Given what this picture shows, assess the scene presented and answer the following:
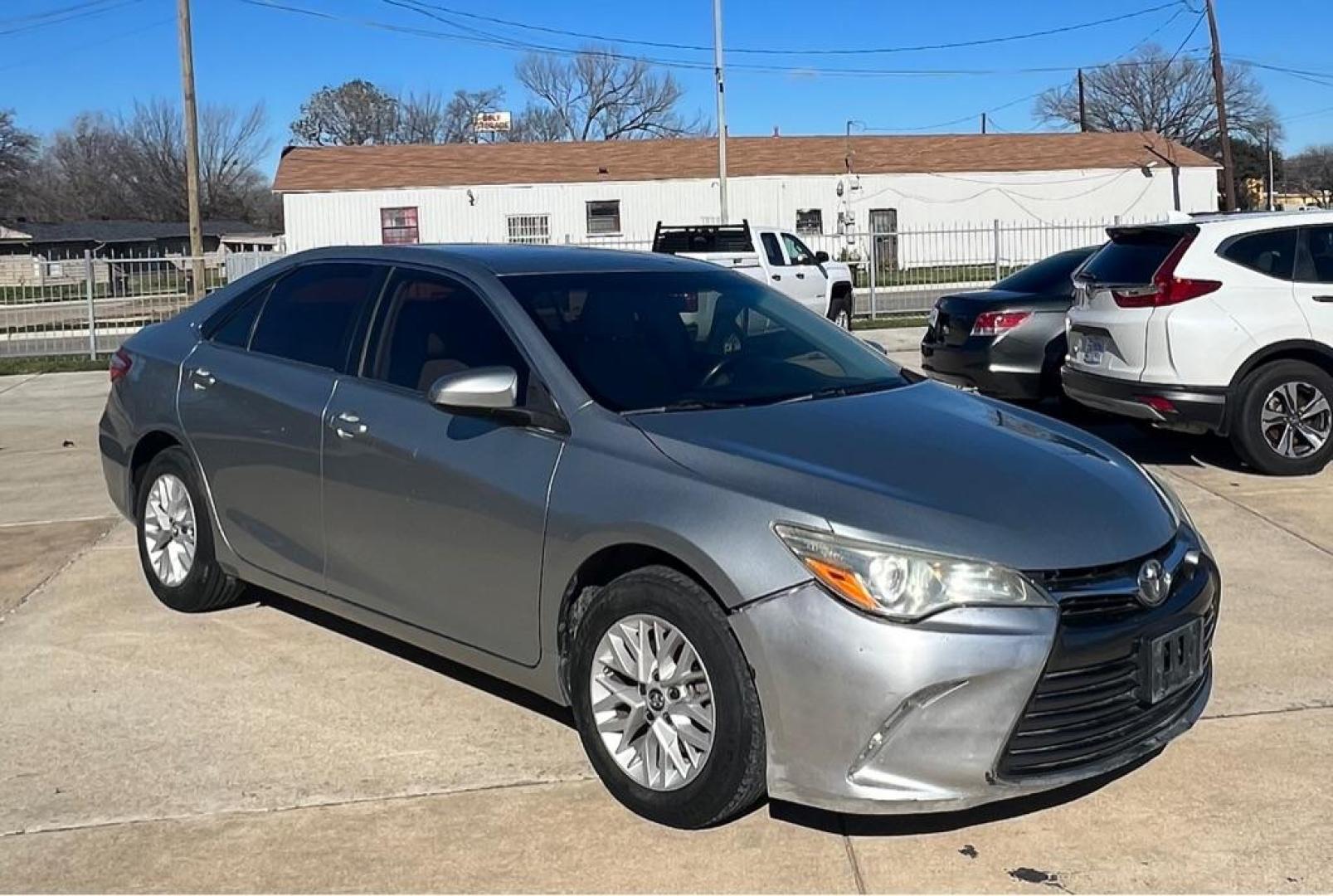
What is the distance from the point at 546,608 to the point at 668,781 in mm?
646

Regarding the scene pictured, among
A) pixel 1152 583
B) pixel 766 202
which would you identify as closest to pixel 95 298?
pixel 1152 583

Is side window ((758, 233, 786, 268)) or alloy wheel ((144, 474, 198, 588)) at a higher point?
side window ((758, 233, 786, 268))

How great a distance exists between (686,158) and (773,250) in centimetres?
2268

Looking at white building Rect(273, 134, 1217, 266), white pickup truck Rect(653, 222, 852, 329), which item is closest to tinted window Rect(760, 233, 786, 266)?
white pickup truck Rect(653, 222, 852, 329)

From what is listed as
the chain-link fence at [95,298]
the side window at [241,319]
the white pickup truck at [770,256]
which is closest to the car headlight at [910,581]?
the side window at [241,319]

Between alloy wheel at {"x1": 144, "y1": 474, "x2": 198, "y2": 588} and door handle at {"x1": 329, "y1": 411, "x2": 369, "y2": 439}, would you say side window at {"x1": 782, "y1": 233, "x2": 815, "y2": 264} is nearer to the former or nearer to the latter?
alloy wheel at {"x1": 144, "y1": 474, "x2": 198, "y2": 588}

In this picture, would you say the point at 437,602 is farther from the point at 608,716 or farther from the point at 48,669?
the point at 48,669

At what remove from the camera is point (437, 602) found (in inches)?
169

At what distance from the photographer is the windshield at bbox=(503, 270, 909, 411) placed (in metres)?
4.17

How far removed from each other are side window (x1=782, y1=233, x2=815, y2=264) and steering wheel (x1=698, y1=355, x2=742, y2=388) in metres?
14.7

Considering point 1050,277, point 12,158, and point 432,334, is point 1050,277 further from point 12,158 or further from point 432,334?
point 12,158

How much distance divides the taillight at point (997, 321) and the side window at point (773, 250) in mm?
8226

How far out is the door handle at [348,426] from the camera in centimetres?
454

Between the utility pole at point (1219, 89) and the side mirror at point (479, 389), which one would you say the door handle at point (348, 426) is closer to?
the side mirror at point (479, 389)
